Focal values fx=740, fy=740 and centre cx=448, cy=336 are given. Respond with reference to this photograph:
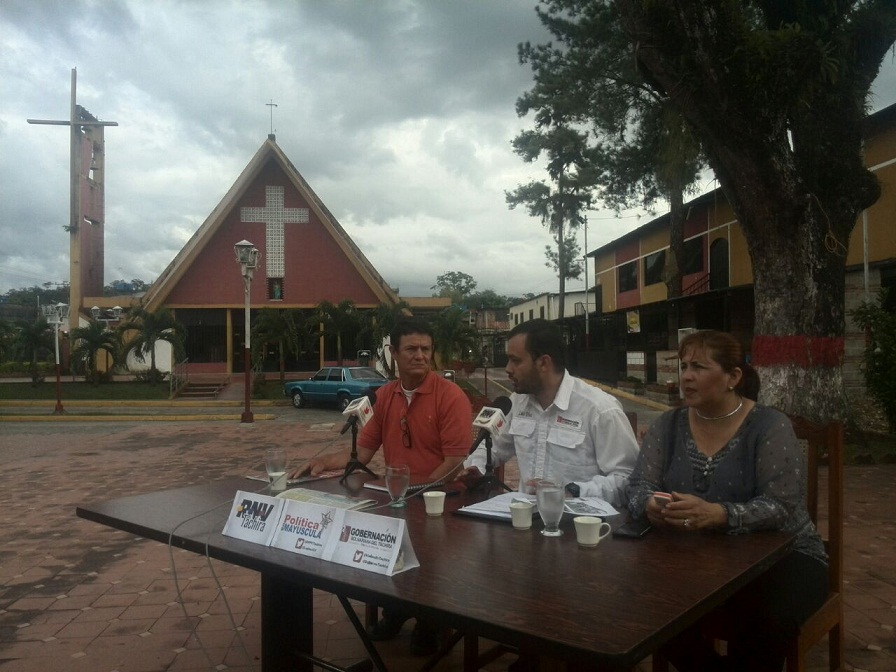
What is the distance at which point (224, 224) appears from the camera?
83.4 ft

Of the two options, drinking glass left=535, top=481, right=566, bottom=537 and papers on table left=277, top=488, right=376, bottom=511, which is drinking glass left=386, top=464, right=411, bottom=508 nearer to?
papers on table left=277, top=488, right=376, bottom=511

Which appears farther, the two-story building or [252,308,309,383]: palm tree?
[252,308,309,383]: palm tree

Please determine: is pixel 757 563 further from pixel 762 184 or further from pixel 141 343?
pixel 141 343

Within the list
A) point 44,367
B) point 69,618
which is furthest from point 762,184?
point 44,367

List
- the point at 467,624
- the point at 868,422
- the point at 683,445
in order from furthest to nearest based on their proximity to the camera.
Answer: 1. the point at 868,422
2. the point at 683,445
3. the point at 467,624

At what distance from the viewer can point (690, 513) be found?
6.84ft

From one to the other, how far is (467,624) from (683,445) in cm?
130

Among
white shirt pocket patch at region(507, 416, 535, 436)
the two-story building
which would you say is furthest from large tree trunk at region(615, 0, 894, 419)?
the two-story building

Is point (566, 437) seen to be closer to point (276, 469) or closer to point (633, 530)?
point (633, 530)

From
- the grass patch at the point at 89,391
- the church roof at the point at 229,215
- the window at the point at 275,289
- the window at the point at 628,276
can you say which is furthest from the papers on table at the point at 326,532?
the window at the point at 628,276

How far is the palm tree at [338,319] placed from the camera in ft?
75.6

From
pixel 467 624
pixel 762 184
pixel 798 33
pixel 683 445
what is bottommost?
pixel 467 624

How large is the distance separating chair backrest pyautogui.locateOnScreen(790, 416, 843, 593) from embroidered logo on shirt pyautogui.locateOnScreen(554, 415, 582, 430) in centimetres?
78

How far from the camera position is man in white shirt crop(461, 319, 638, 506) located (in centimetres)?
279
